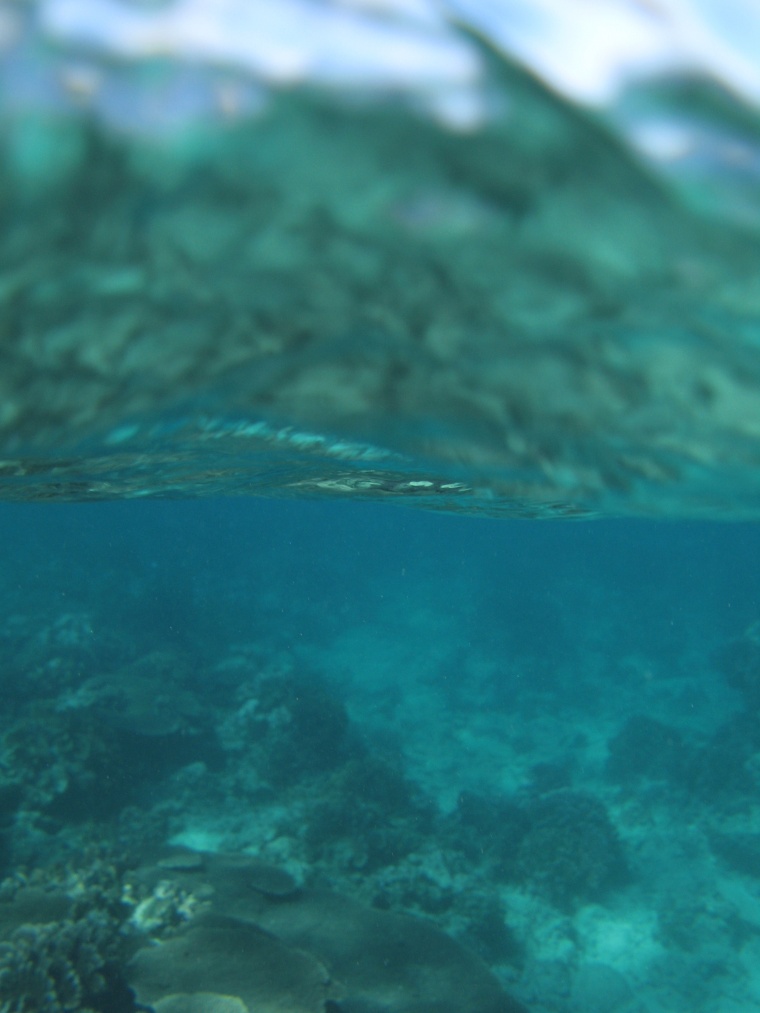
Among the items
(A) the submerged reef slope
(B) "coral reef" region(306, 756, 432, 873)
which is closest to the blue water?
(B) "coral reef" region(306, 756, 432, 873)

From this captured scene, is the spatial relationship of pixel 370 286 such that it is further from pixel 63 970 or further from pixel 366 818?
pixel 366 818

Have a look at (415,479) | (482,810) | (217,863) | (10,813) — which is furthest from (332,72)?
(482,810)

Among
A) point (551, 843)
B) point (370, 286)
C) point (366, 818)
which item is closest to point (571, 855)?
point (551, 843)

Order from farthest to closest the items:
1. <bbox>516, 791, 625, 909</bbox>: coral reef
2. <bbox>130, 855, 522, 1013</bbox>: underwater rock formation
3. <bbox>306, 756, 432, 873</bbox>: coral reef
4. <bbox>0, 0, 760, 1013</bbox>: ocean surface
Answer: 1. <bbox>516, 791, 625, 909</bbox>: coral reef
2. <bbox>306, 756, 432, 873</bbox>: coral reef
3. <bbox>130, 855, 522, 1013</bbox>: underwater rock formation
4. <bbox>0, 0, 760, 1013</bbox>: ocean surface

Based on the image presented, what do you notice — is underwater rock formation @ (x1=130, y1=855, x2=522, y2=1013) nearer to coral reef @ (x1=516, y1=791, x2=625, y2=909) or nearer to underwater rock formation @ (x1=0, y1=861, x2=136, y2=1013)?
underwater rock formation @ (x1=0, y1=861, x2=136, y2=1013)

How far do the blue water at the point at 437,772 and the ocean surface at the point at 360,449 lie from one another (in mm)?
107

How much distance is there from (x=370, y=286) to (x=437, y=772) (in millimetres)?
16084

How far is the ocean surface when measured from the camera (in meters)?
3.64

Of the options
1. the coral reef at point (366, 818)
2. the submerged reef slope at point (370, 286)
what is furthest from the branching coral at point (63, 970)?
the submerged reef slope at point (370, 286)

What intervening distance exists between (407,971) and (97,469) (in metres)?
8.91

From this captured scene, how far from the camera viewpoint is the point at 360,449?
9.53m

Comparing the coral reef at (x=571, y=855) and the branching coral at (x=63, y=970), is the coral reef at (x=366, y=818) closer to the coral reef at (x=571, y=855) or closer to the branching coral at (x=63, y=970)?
the coral reef at (x=571, y=855)

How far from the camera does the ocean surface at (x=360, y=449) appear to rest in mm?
3637

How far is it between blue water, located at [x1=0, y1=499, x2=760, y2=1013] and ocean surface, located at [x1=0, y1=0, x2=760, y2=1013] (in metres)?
0.11
